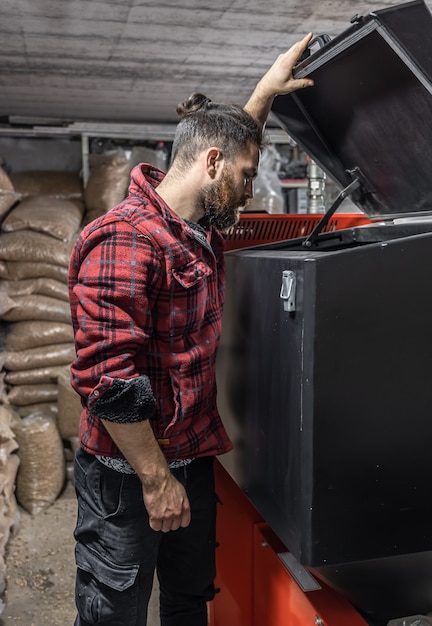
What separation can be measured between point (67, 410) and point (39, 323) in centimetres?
47

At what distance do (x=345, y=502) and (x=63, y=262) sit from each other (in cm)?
245

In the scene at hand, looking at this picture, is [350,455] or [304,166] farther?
[304,166]

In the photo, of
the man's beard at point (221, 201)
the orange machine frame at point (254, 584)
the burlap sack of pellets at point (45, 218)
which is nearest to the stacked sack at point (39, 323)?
the burlap sack of pellets at point (45, 218)

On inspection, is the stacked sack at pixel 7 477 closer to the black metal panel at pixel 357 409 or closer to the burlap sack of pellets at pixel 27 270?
the burlap sack of pellets at pixel 27 270

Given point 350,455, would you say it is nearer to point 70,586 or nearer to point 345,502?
point 345,502

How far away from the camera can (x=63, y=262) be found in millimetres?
3080

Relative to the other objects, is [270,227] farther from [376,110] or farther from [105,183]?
[105,183]

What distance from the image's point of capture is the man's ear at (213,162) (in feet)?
3.92

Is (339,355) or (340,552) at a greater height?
(339,355)

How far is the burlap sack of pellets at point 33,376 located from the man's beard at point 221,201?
2067mm

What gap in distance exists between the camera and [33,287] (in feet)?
10.1

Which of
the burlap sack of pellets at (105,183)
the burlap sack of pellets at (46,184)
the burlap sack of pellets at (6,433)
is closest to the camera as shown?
the burlap sack of pellets at (6,433)

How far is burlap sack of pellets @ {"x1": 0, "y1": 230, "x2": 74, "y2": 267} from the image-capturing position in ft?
10.0

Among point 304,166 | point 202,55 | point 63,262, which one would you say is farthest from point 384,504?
point 304,166
